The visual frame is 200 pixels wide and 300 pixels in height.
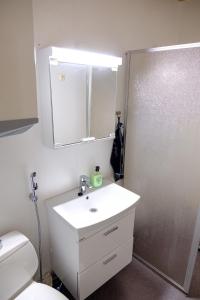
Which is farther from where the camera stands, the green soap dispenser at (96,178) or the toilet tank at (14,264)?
the green soap dispenser at (96,178)

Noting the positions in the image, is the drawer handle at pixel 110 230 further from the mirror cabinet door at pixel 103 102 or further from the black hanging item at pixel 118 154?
the mirror cabinet door at pixel 103 102

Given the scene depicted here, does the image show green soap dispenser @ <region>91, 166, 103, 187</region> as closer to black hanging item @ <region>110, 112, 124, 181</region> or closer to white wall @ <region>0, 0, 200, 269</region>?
white wall @ <region>0, 0, 200, 269</region>

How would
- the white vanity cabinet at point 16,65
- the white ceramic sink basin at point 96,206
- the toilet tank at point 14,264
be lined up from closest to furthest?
the white vanity cabinet at point 16,65
the toilet tank at point 14,264
the white ceramic sink basin at point 96,206

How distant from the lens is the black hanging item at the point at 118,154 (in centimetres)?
194

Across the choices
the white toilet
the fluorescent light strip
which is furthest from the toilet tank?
the fluorescent light strip

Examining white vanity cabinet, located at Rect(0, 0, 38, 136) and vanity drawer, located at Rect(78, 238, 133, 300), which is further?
vanity drawer, located at Rect(78, 238, 133, 300)

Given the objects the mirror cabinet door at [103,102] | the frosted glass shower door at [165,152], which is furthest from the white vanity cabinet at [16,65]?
the frosted glass shower door at [165,152]

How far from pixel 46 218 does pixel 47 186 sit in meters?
0.28

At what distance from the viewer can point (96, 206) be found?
1.68 metres

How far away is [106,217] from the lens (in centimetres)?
145

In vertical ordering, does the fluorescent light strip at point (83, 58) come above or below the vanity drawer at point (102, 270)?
above

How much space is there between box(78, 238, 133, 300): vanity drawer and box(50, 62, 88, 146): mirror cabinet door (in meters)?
0.93

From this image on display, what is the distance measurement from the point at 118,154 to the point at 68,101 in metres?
0.75

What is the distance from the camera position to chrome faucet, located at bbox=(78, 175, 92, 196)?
5.66ft
